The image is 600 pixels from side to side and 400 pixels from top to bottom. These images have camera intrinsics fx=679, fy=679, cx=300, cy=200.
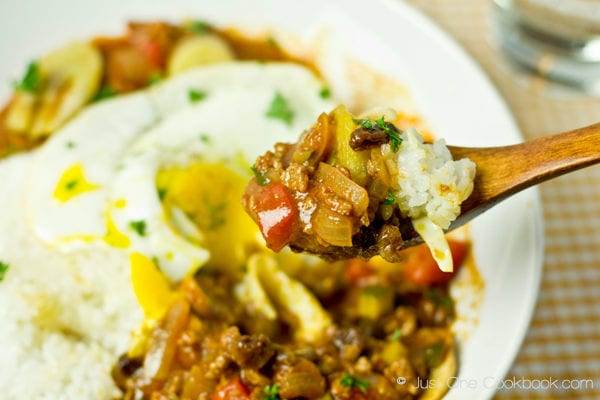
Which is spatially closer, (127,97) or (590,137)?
(590,137)

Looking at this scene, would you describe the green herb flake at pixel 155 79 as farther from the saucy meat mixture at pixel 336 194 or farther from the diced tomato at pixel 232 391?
the diced tomato at pixel 232 391

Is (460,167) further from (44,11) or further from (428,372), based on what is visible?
(44,11)

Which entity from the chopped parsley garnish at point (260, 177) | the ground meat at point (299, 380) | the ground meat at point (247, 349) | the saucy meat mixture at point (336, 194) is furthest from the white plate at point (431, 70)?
the chopped parsley garnish at point (260, 177)

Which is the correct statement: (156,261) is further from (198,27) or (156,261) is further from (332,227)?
(198,27)

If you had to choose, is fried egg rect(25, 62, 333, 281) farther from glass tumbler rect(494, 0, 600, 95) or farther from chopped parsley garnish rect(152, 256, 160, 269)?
glass tumbler rect(494, 0, 600, 95)

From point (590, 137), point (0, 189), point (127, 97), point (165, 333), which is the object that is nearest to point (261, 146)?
point (127, 97)

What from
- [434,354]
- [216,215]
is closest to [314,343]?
[434,354]

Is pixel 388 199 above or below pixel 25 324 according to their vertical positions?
above
